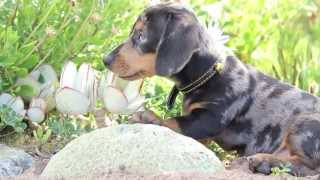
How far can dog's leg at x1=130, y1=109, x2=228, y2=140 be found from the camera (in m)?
5.45

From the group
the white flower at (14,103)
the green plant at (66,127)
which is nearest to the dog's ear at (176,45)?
the green plant at (66,127)

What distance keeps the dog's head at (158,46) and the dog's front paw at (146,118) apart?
24 cm

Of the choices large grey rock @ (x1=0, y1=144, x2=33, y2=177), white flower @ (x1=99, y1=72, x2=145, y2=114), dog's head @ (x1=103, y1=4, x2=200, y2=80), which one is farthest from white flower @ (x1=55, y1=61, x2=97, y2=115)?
large grey rock @ (x1=0, y1=144, x2=33, y2=177)

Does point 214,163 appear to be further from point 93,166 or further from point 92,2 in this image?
point 92,2

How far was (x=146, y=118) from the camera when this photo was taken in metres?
5.49

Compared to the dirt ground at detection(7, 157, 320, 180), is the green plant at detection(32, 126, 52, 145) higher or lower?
lower

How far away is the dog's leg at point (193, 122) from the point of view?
5.45 m

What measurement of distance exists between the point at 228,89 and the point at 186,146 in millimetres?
1075

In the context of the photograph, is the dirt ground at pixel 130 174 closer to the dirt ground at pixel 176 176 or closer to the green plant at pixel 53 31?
the dirt ground at pixel 176 176

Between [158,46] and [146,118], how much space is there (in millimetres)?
468

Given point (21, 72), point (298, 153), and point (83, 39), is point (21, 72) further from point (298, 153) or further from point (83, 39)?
point (298, 153)

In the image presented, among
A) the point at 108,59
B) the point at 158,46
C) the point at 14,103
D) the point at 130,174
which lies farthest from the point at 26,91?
the point at 130,174

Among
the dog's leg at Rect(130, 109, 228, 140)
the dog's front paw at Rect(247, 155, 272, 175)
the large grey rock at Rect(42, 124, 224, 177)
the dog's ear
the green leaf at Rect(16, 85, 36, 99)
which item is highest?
the dog's ear

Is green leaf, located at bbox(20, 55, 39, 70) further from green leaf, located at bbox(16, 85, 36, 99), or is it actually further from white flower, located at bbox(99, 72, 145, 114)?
white flower, located at bbox(99, 72, 145, 114)
